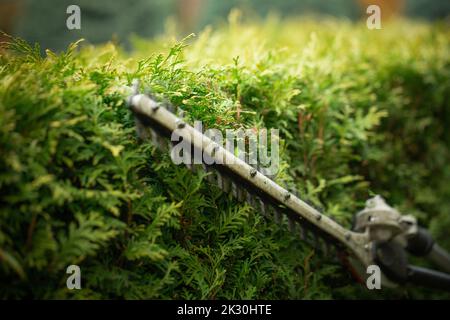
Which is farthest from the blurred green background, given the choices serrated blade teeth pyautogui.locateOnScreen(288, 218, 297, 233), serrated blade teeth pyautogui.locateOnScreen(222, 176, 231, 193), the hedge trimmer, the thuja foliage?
serrated blade teeth pyautogui.locateOnScreen(222, 176, 231, 193)

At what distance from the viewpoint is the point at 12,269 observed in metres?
1.45

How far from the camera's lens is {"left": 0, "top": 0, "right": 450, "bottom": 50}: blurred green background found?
945 centimetres

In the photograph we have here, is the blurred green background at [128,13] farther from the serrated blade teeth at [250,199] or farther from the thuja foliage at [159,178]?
the serrated blade teeth at [250,199]

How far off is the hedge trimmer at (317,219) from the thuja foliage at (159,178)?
3.8 inches

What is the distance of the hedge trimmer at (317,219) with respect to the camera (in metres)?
1.63

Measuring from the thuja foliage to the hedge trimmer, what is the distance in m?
0.10

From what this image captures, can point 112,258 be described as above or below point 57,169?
below

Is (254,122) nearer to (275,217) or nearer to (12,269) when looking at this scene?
(275,217)

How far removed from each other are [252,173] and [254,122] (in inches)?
18.1

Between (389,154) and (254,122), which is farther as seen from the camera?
(389,154)

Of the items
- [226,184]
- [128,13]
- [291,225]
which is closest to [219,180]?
[226,184]

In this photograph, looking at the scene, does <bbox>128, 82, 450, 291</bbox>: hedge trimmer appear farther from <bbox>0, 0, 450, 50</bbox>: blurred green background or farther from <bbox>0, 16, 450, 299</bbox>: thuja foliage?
<bbox>0, 0, 450, 50</bbox>: blurred green background

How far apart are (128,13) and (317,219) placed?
375 inches

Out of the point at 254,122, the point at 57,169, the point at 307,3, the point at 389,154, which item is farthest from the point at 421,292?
the point at 307,3
